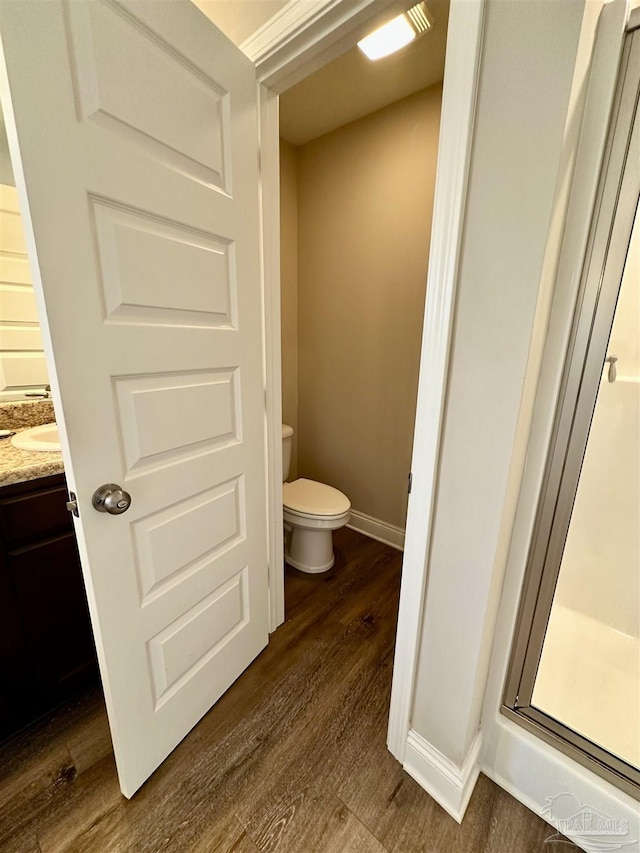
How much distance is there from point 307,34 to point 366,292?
121 centimetres

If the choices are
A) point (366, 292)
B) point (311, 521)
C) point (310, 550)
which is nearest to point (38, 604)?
point (311, 521)

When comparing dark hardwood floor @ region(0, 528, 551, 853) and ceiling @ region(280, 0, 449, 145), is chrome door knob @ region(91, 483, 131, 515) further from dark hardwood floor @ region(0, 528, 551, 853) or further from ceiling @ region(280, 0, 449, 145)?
ceiling @ region(280, 0, 449, 145)

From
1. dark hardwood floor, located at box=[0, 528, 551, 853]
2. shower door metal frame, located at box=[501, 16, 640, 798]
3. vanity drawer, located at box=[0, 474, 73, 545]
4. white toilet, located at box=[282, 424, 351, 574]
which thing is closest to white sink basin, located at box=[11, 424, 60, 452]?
vanity drawer, located at box=[0, 474, 73, 545]

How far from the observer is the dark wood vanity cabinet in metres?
0.99

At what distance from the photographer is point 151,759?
1034 mm

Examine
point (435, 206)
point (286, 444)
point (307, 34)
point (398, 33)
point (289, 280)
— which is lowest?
point (286, 444)

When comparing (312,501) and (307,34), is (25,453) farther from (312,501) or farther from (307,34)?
(307,34)

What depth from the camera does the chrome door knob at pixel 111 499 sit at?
81 cm

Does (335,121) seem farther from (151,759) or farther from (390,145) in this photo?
(151,759)

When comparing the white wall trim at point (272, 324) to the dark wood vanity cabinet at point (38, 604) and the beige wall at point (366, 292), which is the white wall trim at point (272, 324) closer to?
the dark wood vanity cabinet at point (38, 604)

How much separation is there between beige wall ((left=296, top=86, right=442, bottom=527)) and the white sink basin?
5.05 ft

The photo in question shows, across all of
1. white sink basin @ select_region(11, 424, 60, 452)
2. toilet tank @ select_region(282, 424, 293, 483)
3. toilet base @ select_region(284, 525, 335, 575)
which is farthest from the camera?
toilet tank @ select_region(282, 424, 293, 483)

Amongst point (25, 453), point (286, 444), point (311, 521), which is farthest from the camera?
point (286, 444)

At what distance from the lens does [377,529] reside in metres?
2.31
